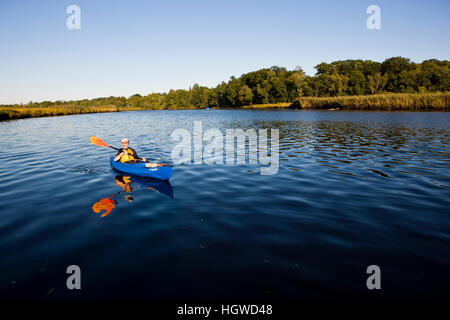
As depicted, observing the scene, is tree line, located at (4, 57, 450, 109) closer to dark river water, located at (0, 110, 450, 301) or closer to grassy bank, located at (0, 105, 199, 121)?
grassy bank, located at (0, 105, 199, 121)

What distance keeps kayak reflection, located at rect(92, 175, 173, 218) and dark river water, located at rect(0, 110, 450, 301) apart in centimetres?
6

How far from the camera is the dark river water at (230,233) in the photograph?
403 cm

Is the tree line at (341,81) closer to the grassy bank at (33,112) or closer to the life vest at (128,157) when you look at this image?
the grassy bank at (33,112)

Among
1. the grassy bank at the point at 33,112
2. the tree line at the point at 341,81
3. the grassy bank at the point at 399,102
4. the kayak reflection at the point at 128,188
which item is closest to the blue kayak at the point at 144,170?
the kayak reflection at the point at 128,188

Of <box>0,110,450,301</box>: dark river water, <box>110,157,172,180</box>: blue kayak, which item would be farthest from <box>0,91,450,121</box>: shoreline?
<box>110,157,172,180</box>: blue kayak

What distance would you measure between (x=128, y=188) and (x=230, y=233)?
16.5 ft

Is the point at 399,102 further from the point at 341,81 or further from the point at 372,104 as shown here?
the point at 341,81

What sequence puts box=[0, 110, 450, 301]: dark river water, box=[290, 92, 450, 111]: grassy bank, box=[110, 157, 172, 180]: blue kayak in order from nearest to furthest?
box=[0, 110, 450, 301]: dark river water
box=[110, 157, 172, 180]: blue kayak
box=[290, 92, 450, 111]: grassy bank

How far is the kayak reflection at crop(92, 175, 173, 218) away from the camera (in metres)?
7.33

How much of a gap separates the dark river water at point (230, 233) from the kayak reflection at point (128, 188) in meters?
0.06

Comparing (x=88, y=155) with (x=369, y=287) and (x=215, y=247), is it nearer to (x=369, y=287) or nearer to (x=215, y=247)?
(x=215, y=247)
